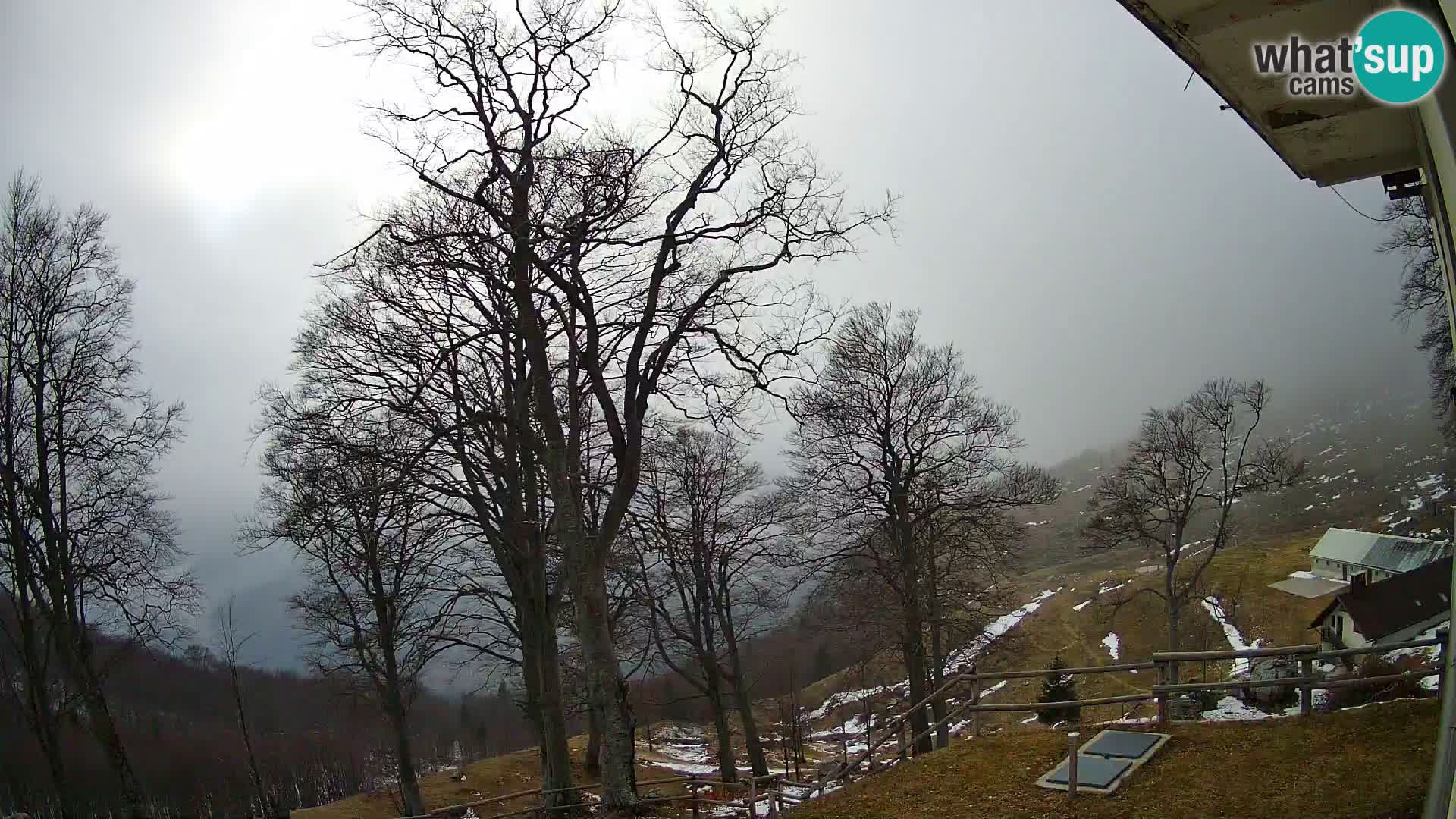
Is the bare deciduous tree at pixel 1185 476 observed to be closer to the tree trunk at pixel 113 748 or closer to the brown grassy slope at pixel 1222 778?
the brown grassy slope at pixel 1222 778

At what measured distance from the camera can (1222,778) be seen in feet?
27.5

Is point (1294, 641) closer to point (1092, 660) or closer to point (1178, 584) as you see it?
point (1178, 584)

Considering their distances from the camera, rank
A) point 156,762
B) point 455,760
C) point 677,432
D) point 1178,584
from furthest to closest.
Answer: point 455,760 < point 156,762 < point 1178,584 < point 677,432

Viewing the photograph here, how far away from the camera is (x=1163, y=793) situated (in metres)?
8.30

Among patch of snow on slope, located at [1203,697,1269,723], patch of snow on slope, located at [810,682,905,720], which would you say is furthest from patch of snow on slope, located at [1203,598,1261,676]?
patch of snow on slope, located at [1203,697,1269,723]

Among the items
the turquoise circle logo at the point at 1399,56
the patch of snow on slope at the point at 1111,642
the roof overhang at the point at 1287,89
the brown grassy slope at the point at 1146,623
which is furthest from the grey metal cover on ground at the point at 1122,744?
the patch of snow on slope at the point at 1111,642

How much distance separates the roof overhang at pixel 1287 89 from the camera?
12.9 ft

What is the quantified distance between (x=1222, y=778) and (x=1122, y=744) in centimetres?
161

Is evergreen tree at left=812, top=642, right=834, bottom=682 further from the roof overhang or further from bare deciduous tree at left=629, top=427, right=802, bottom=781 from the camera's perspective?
the roof overhang

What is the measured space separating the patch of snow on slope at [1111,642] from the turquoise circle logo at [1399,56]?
46.8 m

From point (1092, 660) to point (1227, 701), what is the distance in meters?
29.0

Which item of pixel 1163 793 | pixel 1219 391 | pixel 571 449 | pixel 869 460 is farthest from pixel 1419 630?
pixel 571 449

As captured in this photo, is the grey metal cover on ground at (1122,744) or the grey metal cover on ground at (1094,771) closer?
the grey metal cover on ground at (1094,771)

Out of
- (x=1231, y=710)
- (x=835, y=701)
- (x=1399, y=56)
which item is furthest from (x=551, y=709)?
(x=835, y=701)
